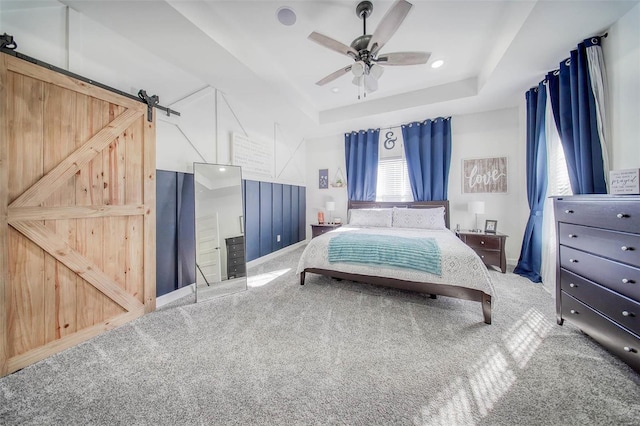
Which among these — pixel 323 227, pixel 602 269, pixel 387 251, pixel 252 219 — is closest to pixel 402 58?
pixel 387 251

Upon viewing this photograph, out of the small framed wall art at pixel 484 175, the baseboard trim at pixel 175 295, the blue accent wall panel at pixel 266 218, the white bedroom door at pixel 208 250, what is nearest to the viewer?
the baseboard trim at pixel 175 295

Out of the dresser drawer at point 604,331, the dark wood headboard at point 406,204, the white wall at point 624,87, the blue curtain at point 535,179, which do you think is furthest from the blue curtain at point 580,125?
the dark wood headboard at point 406,204

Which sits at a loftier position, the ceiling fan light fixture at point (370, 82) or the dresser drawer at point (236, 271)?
the ceiling fan light fixture at point (370, 82)

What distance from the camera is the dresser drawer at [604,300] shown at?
53.2 inches

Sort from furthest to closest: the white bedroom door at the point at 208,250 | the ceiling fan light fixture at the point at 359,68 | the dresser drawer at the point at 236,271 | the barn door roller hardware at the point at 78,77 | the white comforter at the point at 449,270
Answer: the dresser drawer at the point at 236,271 < the white bedroom door at the point at 208,250 < the ceiling fan light fixture at the point at 359,68 < the white comforter at the point at 449,270 < the barn door roller hardware at the point at 78,77

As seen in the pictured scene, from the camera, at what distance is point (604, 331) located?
1540 millimetres

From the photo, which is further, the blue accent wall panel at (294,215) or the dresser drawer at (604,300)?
the blue accent wall panel at (294,215)

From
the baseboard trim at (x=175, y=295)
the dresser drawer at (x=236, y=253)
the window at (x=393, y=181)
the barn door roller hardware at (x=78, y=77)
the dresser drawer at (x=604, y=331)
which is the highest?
the barn door roller hardware at (x=78, y=77)

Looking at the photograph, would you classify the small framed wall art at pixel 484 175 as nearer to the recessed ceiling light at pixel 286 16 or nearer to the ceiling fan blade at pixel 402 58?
the ceiling fan blade at pixel 402 58

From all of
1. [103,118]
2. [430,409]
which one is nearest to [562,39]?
[430,409]

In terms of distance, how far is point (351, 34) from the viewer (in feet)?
8.11

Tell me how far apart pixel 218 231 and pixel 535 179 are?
180 inches

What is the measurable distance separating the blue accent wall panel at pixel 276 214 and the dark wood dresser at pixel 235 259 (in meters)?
1.26

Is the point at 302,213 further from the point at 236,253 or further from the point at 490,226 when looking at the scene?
the point at 490,226
